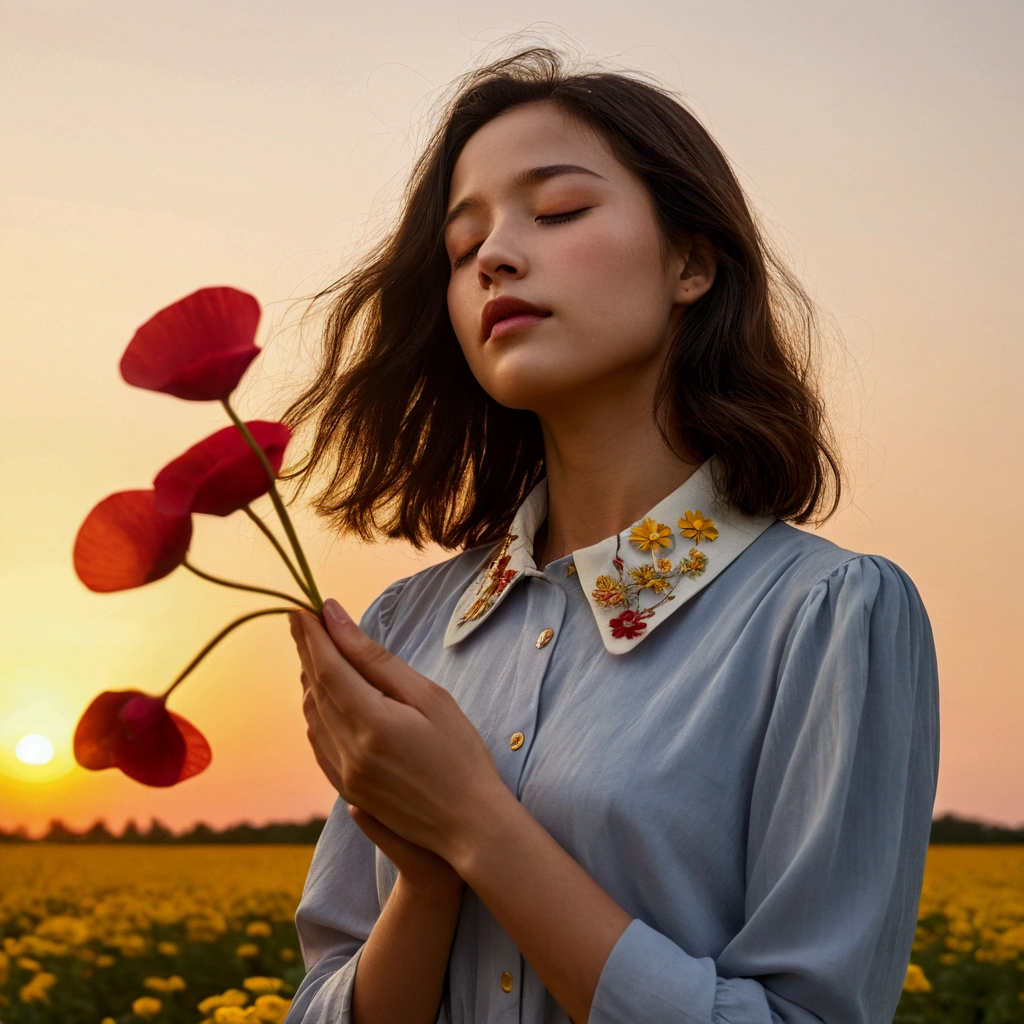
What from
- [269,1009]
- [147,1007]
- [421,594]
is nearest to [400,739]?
[421,594]

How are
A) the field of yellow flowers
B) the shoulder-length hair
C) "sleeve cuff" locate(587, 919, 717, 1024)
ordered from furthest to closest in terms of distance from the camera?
the field of yellow flowers
the shoulder-length hair
"sleeve cuff" locate(587, 919, 717, 1024)

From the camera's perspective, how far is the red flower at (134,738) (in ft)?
3.12

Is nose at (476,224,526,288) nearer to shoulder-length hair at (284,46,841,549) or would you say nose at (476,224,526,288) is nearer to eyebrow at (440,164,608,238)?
Answer: eyebrow at (440,164,608,238)

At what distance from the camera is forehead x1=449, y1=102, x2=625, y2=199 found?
57.4 inches

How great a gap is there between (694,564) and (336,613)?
445 millimetres

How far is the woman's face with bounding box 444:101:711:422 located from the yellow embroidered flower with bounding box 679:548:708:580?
222mm

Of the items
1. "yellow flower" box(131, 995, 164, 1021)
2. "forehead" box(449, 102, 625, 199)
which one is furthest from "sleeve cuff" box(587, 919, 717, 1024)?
"yellow flower" box(131, 995, 164, 1021)

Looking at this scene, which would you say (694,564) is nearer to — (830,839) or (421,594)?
(830,839)

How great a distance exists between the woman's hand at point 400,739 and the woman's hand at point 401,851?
4cm

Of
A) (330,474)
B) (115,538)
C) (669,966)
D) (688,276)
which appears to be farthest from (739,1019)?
(330,474)

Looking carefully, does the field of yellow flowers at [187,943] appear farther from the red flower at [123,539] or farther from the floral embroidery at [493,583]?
the red flower at [123,539]

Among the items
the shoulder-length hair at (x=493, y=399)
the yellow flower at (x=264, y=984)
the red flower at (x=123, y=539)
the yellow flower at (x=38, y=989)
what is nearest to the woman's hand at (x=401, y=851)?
the red flower at (x=123, y=539)

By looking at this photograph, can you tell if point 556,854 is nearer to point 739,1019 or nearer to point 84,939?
point 739,1019

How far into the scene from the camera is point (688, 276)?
4.96 feet
